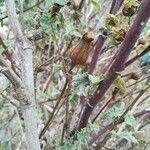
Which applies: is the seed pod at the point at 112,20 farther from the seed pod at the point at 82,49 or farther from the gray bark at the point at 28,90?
the gray bark at the point at 28,90

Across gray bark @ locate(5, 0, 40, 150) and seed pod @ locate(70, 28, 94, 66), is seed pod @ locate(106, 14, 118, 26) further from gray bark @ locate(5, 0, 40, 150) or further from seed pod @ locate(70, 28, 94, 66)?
gray bark @ locate(5, 0, 40, 150)

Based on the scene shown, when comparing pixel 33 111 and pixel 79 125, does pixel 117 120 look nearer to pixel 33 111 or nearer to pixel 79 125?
pixel 79 125

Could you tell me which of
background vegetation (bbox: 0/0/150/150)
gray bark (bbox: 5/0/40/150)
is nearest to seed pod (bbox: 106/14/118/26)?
background vegetation (bbox: 0/0/150/150)

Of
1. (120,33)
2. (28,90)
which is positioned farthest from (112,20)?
(28,90)

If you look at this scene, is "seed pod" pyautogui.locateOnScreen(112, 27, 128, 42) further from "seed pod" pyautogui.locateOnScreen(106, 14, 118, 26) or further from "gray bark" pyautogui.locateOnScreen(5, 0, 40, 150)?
"gray bark" pyautogui.locateOnScreen(5, 0, 40, 150)

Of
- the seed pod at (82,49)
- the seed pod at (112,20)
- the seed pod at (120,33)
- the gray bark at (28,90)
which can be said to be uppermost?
the seed pod at (112,20)

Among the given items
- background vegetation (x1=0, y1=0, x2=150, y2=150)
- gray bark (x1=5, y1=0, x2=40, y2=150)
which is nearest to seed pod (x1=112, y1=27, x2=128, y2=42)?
background vegetation (x1=0, y1=0, x2=150, y2=150)

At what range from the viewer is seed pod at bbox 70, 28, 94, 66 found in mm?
686

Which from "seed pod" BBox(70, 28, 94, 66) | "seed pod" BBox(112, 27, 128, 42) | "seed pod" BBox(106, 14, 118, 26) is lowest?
"seed pod" BBox(70, 28, 94, 66)

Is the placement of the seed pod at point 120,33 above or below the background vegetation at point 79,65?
above

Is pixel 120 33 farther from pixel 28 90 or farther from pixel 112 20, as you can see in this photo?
pixel 28 90

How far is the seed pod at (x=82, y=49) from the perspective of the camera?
2.25 feet

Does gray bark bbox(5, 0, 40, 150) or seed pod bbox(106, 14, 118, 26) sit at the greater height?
seed pod bbox(106, 14, 118, 26)

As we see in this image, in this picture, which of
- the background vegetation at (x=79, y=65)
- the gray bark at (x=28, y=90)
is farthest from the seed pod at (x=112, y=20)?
the gray bark at (x=28, y=90)
